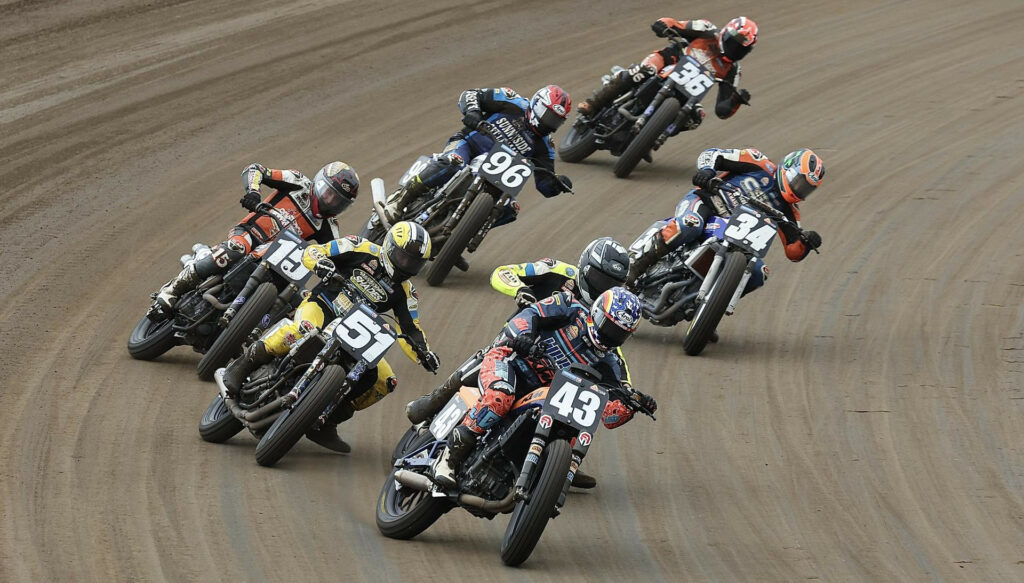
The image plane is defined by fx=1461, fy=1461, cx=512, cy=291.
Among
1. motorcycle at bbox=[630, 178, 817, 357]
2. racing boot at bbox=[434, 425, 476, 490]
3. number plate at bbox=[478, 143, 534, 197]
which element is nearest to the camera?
racing boot at bbox=[434, 425, 476, 490]

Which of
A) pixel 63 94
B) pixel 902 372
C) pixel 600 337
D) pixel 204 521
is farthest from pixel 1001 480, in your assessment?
pixel 63 94

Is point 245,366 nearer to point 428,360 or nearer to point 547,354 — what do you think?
point 428,360

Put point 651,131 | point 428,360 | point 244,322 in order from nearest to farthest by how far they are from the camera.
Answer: point 428,360
point 244,322
point 651,131

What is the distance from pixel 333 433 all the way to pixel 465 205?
183 inches

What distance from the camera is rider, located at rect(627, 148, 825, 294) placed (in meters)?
A: 15.9

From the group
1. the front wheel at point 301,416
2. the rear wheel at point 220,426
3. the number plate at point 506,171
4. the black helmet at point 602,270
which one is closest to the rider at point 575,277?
the black helmet at point 602,270

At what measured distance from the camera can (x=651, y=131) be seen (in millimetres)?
20156

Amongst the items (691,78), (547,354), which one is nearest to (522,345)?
(547,354)

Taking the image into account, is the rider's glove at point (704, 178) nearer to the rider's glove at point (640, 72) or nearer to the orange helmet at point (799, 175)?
the orange helmet at point (799, 175)

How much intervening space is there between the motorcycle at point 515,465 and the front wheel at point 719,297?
4505 mm

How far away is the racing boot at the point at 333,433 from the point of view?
12.5 meters

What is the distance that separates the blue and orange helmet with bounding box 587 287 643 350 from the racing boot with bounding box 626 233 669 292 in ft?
16.9

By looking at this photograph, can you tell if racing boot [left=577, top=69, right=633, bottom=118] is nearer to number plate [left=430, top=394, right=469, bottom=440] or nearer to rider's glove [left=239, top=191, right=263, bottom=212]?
rider's glove [left=239, top=191, right=263, bottom=212]

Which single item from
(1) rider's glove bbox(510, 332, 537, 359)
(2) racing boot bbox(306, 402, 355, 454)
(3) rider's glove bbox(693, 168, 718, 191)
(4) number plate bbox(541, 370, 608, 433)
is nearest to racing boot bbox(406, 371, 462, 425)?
(2) racing boot bbox(306, 402, 355, 454)
